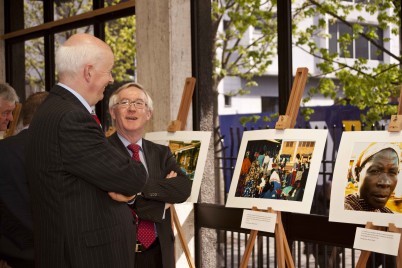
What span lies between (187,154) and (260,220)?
0.83 m

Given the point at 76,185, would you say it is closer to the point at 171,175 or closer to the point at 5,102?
the point at 171,175

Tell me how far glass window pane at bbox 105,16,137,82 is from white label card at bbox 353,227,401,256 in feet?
11.8

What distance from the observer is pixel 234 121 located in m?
8.84

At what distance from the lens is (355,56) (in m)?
6.56

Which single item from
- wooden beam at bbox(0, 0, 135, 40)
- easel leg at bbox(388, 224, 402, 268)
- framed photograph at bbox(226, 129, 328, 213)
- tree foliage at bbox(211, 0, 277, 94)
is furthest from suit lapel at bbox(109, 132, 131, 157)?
tree foliage at bbox(211, 0, 277, 94)

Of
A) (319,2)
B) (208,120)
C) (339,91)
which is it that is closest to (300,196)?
(208,120)

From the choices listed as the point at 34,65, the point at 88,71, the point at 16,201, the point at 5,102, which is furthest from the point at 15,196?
the point at 34,65

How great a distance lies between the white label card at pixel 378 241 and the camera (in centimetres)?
286

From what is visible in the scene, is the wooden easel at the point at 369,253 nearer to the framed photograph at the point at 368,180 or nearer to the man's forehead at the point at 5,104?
the framed photograph at the point at 368,180

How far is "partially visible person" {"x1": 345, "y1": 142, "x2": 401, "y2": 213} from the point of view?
2984 millimetres

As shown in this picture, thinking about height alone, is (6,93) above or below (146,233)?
above

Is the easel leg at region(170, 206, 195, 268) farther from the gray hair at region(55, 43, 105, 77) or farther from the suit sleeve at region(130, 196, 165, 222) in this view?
the gray hair at region(55, 43, 105, 77)

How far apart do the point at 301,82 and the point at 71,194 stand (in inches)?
57.1

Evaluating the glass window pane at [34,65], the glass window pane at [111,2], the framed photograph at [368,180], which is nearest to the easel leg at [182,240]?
the framed photograph at [368,180]
